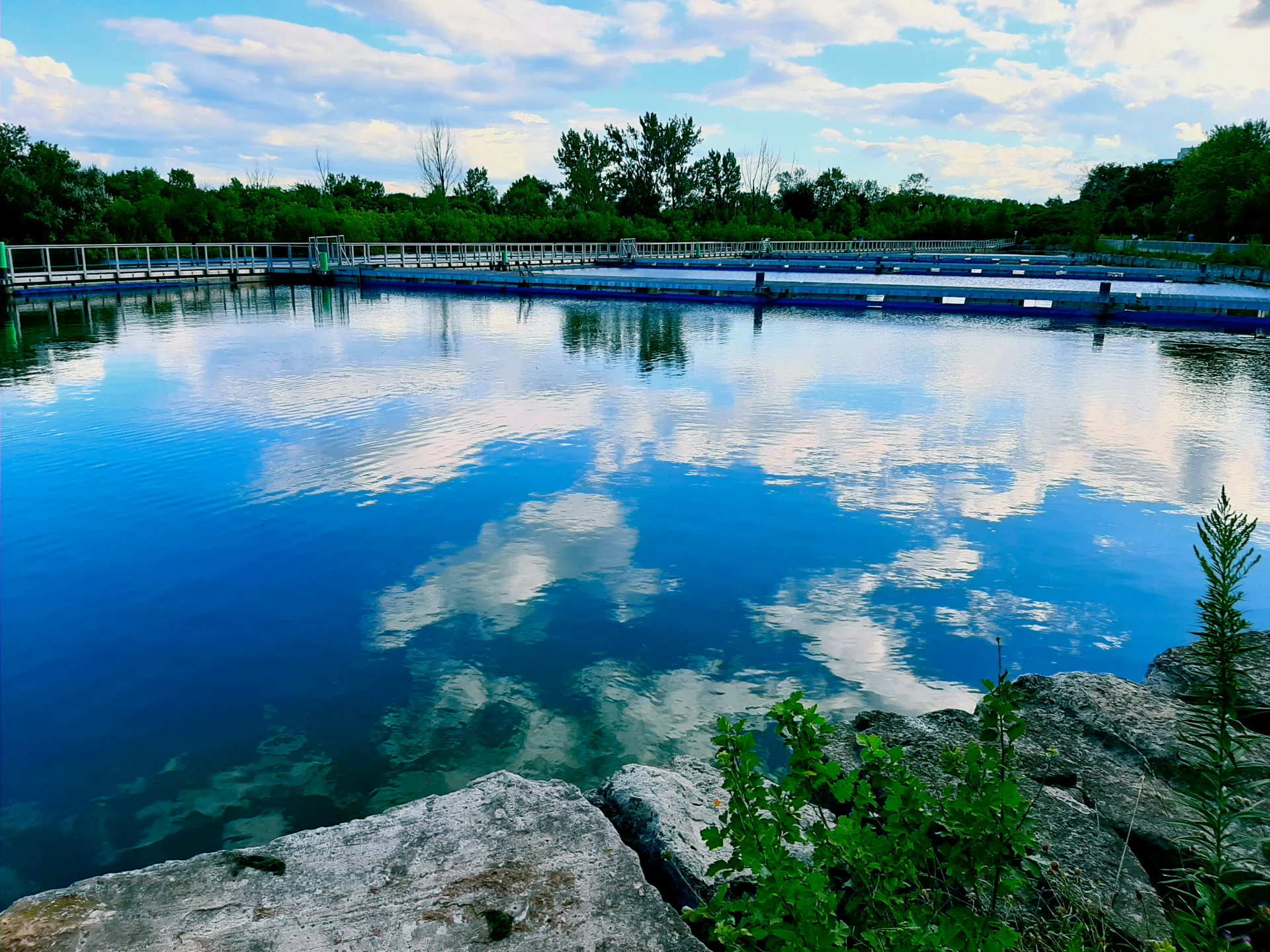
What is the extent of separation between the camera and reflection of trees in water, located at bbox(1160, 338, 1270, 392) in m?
11.0

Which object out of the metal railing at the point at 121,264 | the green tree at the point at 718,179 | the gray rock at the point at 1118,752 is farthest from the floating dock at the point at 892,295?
the green tree at the point at 718,179

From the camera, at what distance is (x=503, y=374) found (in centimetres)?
1103

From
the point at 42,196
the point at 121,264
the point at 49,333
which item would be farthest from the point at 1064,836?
the point at 42,196

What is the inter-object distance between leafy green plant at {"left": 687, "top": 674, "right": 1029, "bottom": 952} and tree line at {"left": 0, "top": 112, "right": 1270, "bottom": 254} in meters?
34.3

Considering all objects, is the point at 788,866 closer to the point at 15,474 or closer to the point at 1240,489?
the point at 1240,489

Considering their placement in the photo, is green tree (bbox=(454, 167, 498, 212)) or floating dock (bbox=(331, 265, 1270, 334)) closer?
floating dock (bbox=(331, 265, 1270, 334))

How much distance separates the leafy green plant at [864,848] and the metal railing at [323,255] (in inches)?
944

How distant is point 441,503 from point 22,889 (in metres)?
3.56

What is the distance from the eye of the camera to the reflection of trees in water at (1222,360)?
11.0 m

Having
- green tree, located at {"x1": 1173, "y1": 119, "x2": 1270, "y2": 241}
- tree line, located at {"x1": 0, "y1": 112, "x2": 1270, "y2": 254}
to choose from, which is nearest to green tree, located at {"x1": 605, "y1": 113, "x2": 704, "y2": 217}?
tree line, located at {"x1": 0, "y1": 112, "x2": 1270, "y2": 254}

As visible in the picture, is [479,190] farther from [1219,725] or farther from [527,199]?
[1219,725]

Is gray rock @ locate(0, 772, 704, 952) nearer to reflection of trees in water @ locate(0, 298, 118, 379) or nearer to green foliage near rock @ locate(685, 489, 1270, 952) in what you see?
green foliage near rock @ locate(685, 489, 1270, 952)

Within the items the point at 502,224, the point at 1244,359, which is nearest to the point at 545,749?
the point at 1244,359

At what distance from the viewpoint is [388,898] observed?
6.97 feet
